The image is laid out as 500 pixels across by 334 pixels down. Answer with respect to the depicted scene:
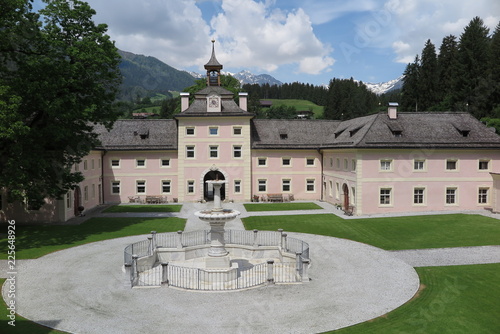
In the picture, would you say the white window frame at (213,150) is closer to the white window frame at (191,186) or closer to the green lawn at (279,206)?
the white window frame at (191,186)

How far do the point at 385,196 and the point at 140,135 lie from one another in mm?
29721

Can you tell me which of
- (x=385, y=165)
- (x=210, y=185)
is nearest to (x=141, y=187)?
(x=210, y=185)

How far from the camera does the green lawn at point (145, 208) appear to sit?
40406mm

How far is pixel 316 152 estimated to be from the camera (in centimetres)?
4825

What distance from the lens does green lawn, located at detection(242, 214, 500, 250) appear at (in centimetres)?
2548

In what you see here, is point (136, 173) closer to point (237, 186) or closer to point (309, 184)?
point (237, 186)

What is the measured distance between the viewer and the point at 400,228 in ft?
97.9

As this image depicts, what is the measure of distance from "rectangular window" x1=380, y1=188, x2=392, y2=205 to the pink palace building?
0.10 m

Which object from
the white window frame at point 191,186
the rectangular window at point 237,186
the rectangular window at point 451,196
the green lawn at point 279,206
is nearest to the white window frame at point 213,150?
the white window frame at point 191,186

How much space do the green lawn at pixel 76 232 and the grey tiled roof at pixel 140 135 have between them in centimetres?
1388

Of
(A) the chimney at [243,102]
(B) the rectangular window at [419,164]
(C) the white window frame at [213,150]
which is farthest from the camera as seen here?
(A) the chimney at [243,102]

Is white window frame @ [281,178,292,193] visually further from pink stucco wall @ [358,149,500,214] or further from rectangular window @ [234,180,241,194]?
pink stucco wall @ [358,149,500,214]

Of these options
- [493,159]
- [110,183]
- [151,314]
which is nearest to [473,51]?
[493,159]

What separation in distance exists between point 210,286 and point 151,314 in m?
3.95
